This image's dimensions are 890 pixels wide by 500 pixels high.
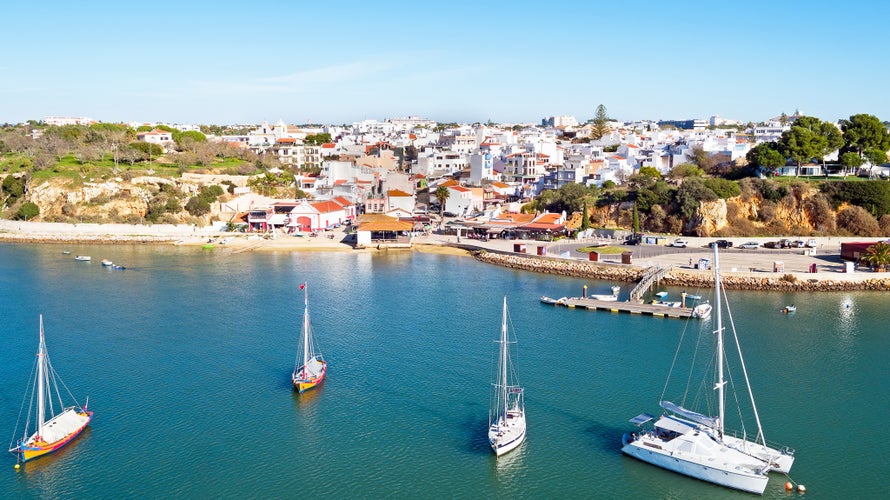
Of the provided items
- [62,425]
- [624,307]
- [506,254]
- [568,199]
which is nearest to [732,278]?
[624,307]

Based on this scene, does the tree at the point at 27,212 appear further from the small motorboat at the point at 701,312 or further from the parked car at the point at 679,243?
the small motorboat at the point at 701,312

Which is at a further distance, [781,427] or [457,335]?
[457,335]

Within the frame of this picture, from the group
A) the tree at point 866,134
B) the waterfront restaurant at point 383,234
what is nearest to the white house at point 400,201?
the waterfront restaurant at point 383,234

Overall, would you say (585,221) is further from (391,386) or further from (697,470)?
(697,470)

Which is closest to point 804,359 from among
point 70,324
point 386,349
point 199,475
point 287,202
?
point 386,349

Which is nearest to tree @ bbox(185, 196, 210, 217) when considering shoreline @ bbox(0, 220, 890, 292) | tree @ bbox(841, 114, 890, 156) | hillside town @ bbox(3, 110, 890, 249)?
hillside town @ bbox(3, 110, 890, 249)

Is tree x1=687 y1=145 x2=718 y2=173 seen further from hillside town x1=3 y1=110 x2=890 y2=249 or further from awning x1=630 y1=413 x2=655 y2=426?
awning x1=630 y1=413 x2=655 y2=426

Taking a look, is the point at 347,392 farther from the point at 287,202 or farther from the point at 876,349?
the point at 287,202

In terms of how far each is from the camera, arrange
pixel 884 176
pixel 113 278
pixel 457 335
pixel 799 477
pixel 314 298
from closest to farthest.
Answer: pixel 799 477, pixel 457 335, pixel 314 298, pixel 113 278, pixel 884 176
